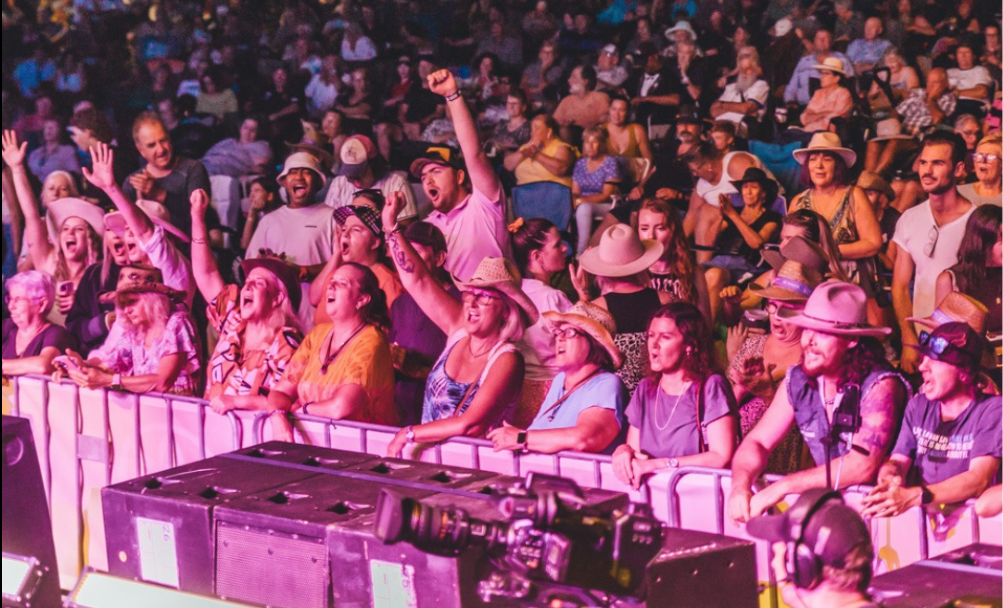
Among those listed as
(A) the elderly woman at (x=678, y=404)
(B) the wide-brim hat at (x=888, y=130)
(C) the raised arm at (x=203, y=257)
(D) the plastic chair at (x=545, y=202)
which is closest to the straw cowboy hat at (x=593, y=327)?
(A) the elderly woman at (x=678, y=404)

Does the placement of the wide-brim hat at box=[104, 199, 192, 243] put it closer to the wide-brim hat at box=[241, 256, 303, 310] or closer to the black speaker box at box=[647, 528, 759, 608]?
the wide-brim hat at box=[241, 256, 303, 310]

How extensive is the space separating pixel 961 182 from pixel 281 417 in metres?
2.36

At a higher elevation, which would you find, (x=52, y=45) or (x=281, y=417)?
(x=52, y=45)

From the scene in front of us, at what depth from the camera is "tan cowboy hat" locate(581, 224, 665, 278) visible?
4258 mm

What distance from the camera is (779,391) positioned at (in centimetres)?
360

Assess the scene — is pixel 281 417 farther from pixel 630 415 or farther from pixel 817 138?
pixel 817 138

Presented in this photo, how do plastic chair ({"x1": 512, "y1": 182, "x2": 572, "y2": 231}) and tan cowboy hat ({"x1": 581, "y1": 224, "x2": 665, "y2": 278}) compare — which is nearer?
tan cowboy hat ({"x1": 581, "y1": 224, "x2": 665, "y2": 278})

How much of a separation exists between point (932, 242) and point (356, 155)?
96.8 inches

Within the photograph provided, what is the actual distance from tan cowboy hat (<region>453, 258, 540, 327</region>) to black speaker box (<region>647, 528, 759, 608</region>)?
65.3 inches

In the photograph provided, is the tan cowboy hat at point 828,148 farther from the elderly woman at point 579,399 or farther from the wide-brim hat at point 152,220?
the wide-brim hat at point 152,220

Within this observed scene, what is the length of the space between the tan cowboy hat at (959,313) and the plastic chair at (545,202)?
151 centimetres

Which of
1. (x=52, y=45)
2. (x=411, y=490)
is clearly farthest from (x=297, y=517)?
(x=52, y=45)

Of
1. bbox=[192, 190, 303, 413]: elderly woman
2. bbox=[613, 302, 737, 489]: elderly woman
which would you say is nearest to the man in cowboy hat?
bbox=[613, 302, 737, 489]: elderly woman

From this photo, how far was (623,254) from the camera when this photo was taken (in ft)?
14.0
